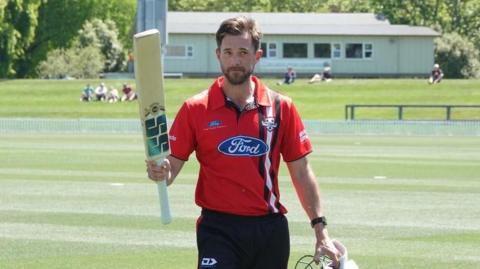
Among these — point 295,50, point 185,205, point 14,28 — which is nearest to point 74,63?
point 14,28

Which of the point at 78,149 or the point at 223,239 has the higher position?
the point at 223,239

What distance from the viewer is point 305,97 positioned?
222 ft

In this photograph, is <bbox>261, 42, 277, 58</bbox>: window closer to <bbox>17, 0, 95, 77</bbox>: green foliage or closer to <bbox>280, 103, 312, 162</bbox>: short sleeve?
<bbox>17, 0, 95, 77</bbox>: green foliage

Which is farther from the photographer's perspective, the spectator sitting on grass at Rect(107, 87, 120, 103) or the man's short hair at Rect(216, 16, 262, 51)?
the spectator sitting on grass at Rect(107, 87, 120, 103)

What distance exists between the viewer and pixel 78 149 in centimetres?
3331

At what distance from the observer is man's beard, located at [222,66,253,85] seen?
7270 mm

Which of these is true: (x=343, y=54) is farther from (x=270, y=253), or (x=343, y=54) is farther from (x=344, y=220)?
(x=270, y=253)

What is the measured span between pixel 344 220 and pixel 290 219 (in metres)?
0.71

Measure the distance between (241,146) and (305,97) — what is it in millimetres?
60521

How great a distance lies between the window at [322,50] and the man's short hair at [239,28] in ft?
284

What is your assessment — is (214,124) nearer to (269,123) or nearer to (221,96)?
(221,96)

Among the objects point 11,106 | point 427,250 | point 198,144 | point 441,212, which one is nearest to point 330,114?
point 11,106

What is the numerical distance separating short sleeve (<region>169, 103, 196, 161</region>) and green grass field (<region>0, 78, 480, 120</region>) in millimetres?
47704

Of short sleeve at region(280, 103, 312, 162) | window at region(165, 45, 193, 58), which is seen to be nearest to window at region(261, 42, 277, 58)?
window at region(165, 45, 193, 58)
